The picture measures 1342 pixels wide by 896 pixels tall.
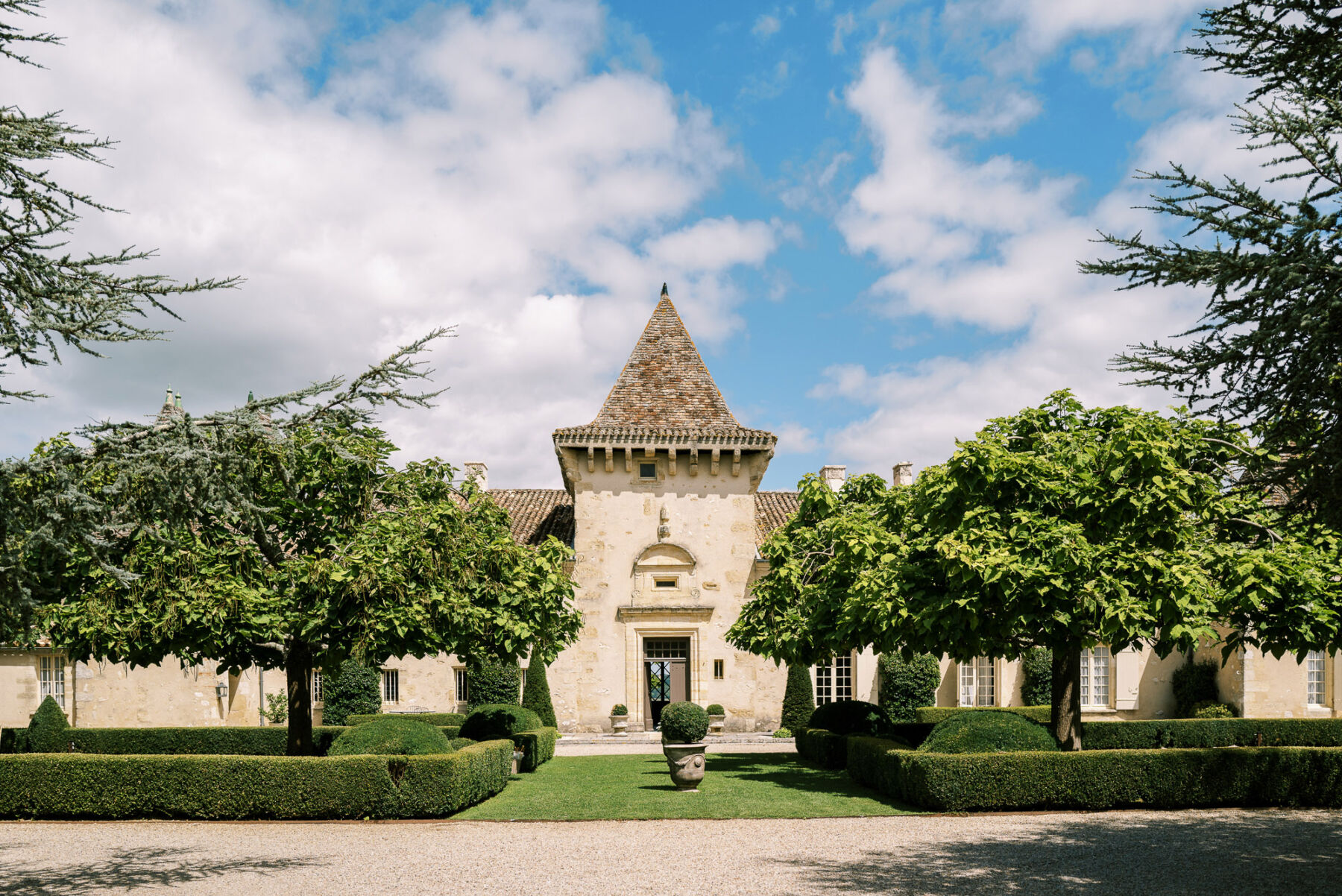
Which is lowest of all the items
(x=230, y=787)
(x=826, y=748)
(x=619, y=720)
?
(x=619, y=720)

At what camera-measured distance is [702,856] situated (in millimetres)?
11828

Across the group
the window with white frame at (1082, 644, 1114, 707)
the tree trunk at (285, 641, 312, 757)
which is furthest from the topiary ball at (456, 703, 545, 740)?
the window with white frame at (1082, 644, 1114, 707)

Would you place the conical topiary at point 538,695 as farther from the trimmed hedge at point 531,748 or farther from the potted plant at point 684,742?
the potted plant at point 684,742

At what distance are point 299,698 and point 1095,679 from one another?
2370 cm

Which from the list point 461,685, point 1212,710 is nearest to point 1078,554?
point 1212,710

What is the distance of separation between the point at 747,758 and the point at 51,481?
1753 centimetres

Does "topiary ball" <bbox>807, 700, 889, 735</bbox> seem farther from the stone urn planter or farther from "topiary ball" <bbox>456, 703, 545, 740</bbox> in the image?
"topiary ball" <bbox>456, 703, 545, 740</bbox>

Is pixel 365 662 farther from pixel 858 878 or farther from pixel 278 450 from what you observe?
pixel 858 878

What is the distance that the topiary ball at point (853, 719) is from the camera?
21.8m

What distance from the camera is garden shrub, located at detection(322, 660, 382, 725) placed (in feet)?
95.0

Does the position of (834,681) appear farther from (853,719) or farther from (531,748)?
(531,748)

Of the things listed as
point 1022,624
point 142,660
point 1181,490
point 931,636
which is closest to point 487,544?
point 142,660

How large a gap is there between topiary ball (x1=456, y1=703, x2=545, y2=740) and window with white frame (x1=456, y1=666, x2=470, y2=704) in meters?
9.69

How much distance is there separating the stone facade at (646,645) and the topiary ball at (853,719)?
23.6ft
